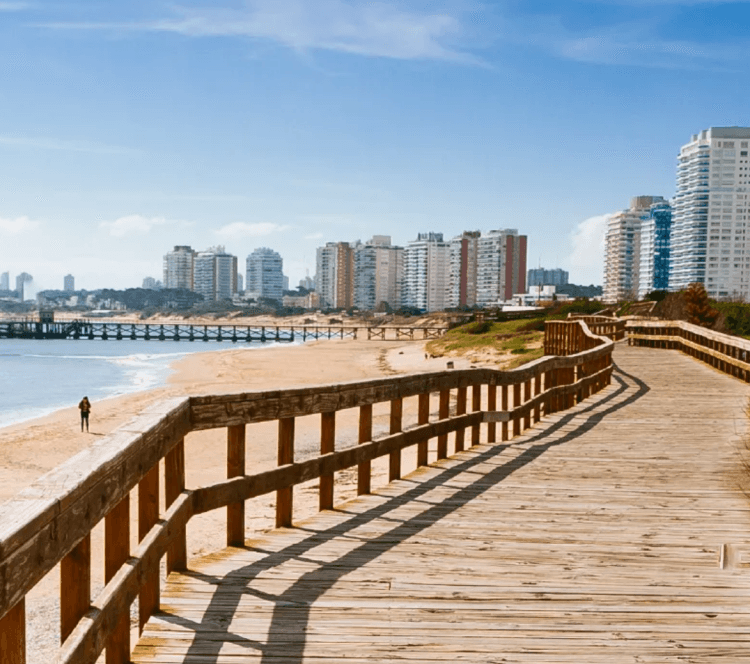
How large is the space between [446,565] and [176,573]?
1.72 m

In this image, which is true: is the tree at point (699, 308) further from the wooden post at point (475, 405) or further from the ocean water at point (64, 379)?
the wooden post at point (475, 405)

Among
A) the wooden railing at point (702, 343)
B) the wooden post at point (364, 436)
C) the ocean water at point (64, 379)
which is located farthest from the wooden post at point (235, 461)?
the ocean water at point (64, 379)

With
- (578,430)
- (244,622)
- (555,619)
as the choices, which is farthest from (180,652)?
(578,430)

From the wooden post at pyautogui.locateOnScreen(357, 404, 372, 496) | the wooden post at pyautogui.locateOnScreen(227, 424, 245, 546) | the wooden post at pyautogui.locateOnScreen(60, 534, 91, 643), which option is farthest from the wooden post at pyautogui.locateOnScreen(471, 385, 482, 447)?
the wooden post at pyautogui.locateOnScreen(60, 534, 91, 643)

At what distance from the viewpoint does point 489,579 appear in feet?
17.5

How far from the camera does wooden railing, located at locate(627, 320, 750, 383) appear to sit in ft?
72.2

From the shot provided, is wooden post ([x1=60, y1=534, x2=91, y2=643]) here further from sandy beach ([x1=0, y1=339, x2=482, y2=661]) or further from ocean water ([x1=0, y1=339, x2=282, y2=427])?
ocean water ([x1=0, y1=339, x2=282, y2=427])

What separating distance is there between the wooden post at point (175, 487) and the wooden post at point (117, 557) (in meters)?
1.14

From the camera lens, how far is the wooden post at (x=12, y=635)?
7.30ft

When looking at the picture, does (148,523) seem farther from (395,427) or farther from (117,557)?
(395,427)

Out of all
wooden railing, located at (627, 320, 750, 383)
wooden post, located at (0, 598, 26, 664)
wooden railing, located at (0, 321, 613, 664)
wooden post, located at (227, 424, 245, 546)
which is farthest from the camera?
wooden railing, located at (627, 320, 750, 383)

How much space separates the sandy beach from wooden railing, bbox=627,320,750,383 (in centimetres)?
889

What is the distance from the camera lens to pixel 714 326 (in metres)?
41.9

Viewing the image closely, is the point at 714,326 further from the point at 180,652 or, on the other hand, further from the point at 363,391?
the point at 180,652
